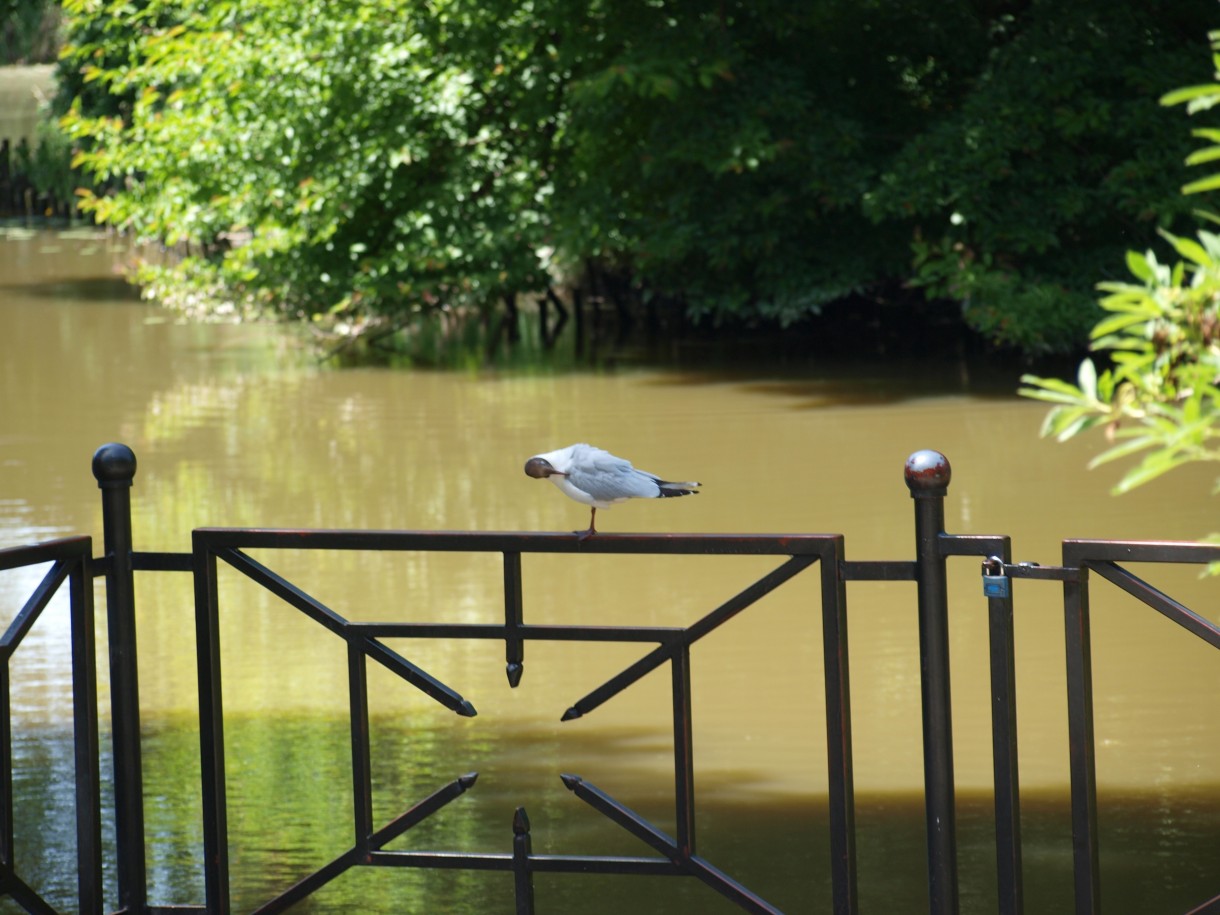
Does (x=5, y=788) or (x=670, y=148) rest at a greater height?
(x=670, y=148)

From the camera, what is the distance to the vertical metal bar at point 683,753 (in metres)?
3.58

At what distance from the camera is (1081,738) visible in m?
3.47

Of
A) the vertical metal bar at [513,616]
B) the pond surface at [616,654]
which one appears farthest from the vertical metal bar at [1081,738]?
the pond surface at [616,654]

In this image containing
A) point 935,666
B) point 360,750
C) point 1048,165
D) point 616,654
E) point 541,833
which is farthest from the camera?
point 1048,165

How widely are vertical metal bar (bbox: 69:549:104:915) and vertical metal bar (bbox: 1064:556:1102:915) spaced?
1982 mm

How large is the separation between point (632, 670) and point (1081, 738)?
2.81 feet

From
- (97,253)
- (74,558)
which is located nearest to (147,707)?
(74,558)

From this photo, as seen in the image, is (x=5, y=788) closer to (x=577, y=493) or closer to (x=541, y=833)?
(x=577, y=493)

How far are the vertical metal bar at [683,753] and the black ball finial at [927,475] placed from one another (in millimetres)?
547

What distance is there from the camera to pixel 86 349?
66.2 feet

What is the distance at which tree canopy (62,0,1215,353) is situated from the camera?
1648 cm

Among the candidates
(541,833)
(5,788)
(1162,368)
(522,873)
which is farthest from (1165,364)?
(541,833)

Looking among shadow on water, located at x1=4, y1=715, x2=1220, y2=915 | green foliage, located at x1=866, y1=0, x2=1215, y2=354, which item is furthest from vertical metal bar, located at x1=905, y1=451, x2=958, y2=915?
green foliage, located at x1=866, y1=0, x2=1215, y2=354

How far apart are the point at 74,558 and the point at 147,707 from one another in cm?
351
